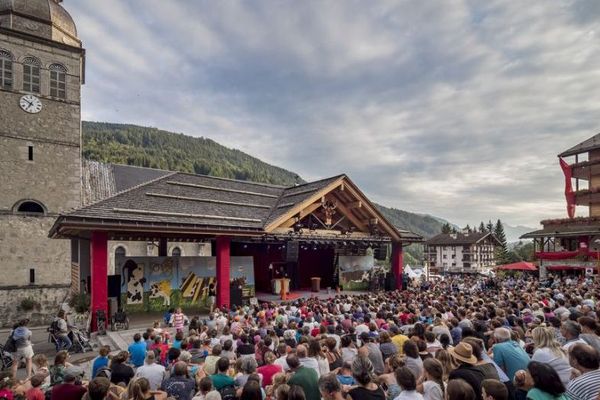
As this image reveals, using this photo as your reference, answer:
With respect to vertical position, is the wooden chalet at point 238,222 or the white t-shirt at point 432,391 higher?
the wooden chalet at point 238,222

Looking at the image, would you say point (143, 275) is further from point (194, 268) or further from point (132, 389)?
point (132, 389)

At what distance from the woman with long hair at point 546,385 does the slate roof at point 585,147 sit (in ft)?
158

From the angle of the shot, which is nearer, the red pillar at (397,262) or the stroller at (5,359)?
the stroller at (5,359)

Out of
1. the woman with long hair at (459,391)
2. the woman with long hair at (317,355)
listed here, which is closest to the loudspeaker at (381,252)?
the woman with long hair at (317,355)

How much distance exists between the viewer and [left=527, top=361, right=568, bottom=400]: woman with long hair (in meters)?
3.73

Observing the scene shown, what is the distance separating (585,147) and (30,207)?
52.2 metres

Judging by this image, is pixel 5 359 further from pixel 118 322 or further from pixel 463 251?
pixel 463 251

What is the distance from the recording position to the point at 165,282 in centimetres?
1716

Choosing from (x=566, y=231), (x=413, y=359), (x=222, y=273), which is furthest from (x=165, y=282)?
(x=566, y=231)

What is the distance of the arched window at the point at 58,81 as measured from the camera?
982 inches

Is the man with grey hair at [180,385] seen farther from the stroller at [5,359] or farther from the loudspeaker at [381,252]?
the loudspeaker at [381,252]

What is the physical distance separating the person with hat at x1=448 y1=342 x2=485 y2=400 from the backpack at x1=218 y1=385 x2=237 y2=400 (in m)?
2.90

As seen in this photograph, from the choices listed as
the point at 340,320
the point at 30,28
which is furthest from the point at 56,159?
the point at 340,320

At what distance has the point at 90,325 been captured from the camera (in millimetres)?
13859
